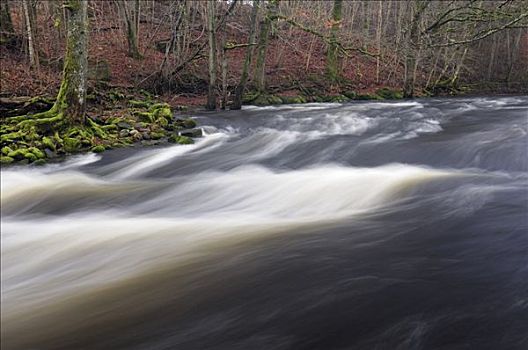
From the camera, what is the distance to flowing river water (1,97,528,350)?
3.28 metres

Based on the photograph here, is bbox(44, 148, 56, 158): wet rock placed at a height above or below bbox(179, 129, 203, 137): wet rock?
below

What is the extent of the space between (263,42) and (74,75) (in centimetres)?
847

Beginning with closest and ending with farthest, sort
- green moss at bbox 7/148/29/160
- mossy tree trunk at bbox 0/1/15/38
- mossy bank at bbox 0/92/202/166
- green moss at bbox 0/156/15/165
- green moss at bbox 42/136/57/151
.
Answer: green moss at bbox 0/156/15/165
green moss at bbox 7/148/29/160
mossy bank at bbox 0/92/202/166
green moss at bbox 42/136/57/151
mossy tree trunk at bbox 0/1/15/38

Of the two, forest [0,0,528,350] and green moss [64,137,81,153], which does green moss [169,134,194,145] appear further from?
green moss [64,137,81,153]

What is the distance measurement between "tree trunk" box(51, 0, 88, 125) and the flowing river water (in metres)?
1.23

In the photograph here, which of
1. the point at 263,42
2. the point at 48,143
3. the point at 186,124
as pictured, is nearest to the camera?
the point at 48,143

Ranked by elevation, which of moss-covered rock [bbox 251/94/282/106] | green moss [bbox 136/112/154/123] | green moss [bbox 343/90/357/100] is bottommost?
green moss [bbox 136/112/154/123]

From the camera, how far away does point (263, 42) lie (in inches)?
640

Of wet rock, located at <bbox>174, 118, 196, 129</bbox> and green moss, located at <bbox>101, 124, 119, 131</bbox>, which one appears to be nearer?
green moss, located at <bbox>101, 124, 119, 131</bbox>

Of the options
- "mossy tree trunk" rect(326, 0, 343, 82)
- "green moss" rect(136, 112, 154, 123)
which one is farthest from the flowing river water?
"mossy tree trunk" rect(326, 0, 343, 82)

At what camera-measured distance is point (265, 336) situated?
321 cm

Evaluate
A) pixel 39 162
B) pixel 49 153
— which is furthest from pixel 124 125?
pixel 39 162

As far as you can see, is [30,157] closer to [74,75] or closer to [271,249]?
[74,75]

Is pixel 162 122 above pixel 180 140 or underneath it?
above
